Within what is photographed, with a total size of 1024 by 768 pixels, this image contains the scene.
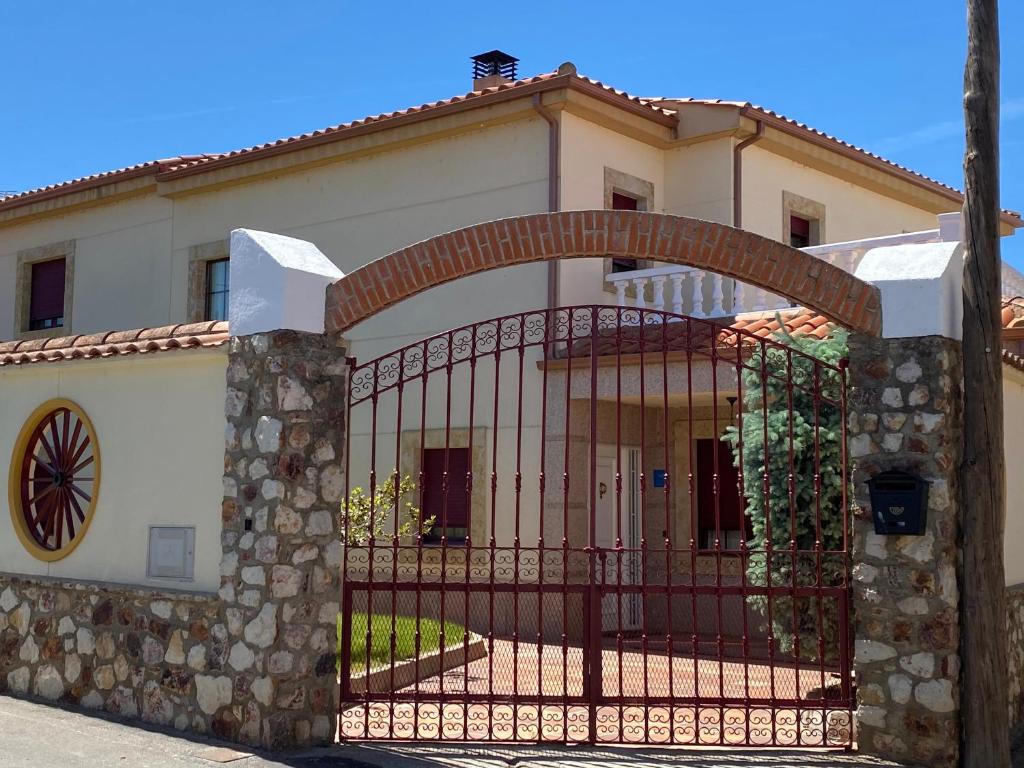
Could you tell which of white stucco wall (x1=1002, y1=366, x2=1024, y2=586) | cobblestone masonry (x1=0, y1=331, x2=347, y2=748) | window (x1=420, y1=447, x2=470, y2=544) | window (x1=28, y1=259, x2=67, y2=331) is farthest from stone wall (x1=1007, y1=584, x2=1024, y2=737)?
window (x1=28, y1=259, x2=67, y2=331)

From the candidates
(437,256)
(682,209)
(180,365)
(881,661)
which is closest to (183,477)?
(180,365)

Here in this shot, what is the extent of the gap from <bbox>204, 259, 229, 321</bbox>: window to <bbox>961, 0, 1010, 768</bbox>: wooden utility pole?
11.5 m

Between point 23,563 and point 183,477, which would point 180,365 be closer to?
point 183,477

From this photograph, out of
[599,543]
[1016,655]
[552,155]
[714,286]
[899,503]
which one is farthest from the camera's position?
[599,543]

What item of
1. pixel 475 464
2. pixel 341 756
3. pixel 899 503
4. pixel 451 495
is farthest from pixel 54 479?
pixel 899 503

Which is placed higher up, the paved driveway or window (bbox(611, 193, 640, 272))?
window (bbox(611, 193, 640, 272))

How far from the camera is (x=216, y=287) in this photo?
16406 mm

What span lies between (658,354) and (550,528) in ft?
7.35

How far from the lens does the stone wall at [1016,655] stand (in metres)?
7.66

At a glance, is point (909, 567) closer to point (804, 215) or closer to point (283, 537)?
point (283, 537)

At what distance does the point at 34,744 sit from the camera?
6.95 meters

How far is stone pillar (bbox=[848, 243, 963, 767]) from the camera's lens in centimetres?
661

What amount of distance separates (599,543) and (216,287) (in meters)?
6.60

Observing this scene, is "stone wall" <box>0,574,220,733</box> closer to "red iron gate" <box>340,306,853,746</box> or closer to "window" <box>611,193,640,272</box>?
"red iron gate" <box>340,306,853,746</box>
